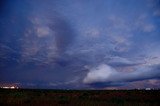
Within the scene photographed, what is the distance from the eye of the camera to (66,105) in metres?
21.7

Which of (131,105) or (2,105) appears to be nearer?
(2,105)

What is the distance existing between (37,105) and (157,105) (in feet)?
36.8

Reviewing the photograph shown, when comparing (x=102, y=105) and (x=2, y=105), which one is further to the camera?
(x=102, y=105)

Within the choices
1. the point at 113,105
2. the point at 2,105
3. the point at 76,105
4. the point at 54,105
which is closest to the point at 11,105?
the point at 2,105

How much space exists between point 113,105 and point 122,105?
33.5 inches

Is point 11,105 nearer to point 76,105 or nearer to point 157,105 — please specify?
point 76,105

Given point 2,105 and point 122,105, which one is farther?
point 122,105

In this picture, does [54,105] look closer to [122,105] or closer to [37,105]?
[37,105]

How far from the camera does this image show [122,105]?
21.7 meters

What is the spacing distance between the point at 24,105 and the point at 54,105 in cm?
277

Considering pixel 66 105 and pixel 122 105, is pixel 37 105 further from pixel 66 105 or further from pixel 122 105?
pixel 122 105

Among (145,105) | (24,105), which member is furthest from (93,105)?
(24,105)

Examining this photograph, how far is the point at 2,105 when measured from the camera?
66.5 feet

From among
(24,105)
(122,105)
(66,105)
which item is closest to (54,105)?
(66,105)
